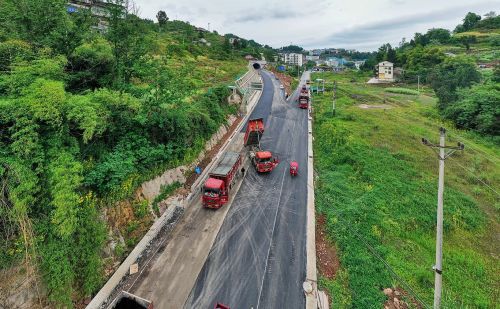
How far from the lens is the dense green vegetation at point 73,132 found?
10.8 metres

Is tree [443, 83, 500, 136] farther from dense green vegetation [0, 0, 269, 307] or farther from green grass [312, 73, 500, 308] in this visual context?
dense green vegetation [0, 0, 269, 307]

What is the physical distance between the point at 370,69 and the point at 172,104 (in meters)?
121

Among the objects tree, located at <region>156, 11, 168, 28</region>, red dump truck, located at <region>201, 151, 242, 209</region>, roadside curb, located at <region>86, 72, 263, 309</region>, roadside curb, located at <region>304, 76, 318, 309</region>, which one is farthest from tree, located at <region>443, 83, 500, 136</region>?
tree, located at <region>156, 11, 168, 28</region>

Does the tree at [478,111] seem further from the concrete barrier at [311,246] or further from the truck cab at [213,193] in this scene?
the truck cab at [213,193]

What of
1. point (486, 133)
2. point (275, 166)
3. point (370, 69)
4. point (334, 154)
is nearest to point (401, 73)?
point (370, 69)

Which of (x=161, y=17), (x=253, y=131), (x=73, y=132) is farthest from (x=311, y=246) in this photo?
(x=161, y=17)

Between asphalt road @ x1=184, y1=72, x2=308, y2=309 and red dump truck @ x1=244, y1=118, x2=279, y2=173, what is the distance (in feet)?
2.72

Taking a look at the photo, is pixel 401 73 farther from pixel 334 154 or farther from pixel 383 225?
pixel 383 225

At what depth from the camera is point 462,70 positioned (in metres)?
57.4

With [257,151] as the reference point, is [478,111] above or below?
above

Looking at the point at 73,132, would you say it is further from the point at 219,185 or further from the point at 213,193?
the point at 219,185

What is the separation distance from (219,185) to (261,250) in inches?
220

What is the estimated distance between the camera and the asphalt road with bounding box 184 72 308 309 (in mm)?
13398

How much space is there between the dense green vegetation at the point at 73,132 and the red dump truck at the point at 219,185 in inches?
144
